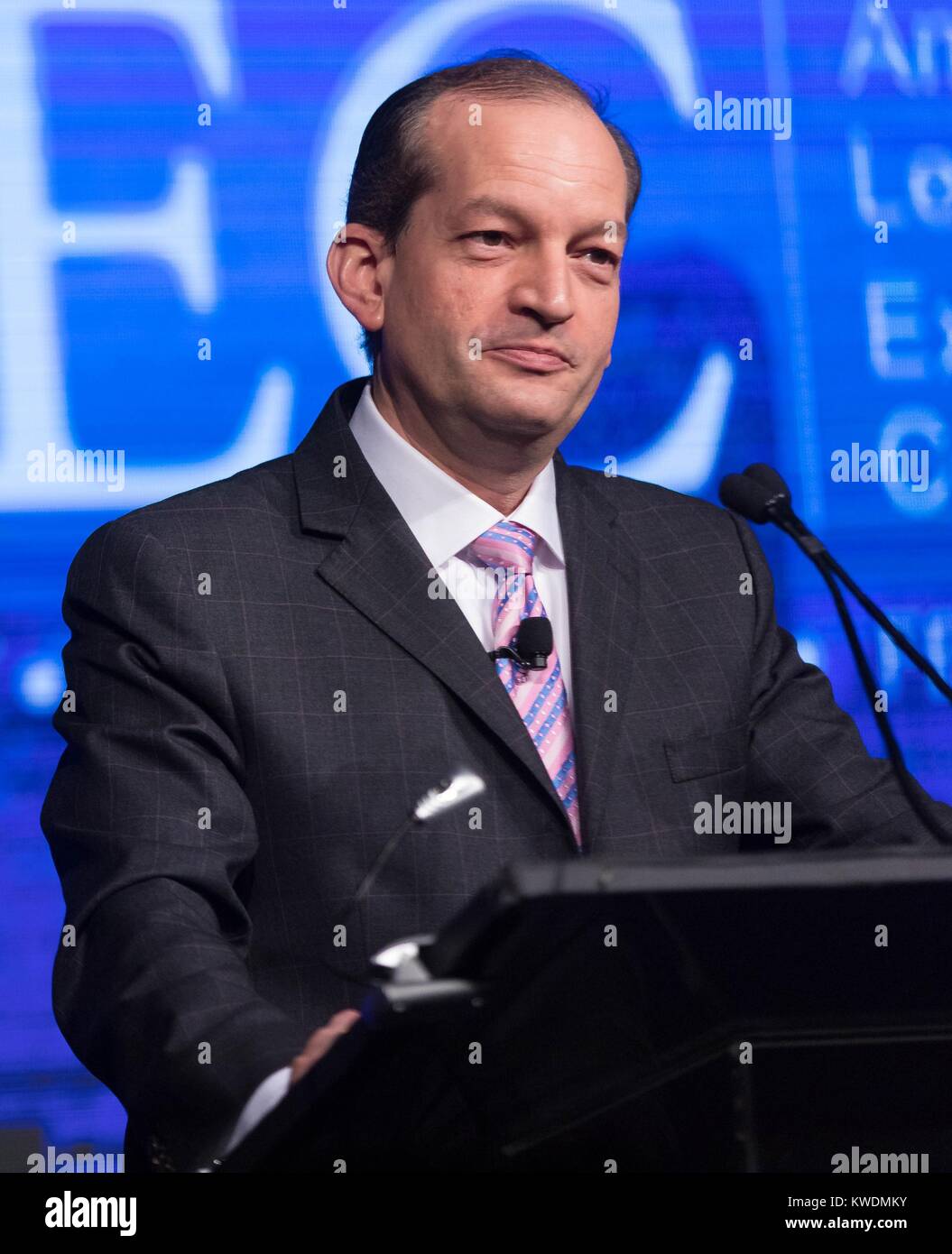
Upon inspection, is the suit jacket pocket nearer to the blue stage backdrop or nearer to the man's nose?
the man's nose

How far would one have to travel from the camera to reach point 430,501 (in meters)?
2.30

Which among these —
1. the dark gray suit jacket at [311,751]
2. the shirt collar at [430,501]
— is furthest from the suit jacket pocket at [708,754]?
the shirt collar at [430,501]

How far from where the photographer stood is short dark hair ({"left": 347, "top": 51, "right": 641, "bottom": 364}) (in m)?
2.34

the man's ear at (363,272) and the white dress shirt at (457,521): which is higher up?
the man's ear at (363,272)

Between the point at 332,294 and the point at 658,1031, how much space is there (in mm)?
2007

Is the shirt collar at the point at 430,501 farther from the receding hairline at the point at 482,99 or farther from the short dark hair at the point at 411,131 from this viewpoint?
the receding hairline at the point at 482,99

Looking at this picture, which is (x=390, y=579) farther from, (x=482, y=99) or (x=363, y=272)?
(x=482, y=99)

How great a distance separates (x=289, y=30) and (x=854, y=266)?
3.83 feet

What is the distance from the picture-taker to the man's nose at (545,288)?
2.23 meters

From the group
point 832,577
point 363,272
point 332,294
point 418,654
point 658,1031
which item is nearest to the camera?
point 658,1031

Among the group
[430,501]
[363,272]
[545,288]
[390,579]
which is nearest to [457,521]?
[430,501]

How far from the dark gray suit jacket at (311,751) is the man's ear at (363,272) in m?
0.13

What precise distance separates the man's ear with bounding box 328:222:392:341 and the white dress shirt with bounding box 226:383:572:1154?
0.14m
